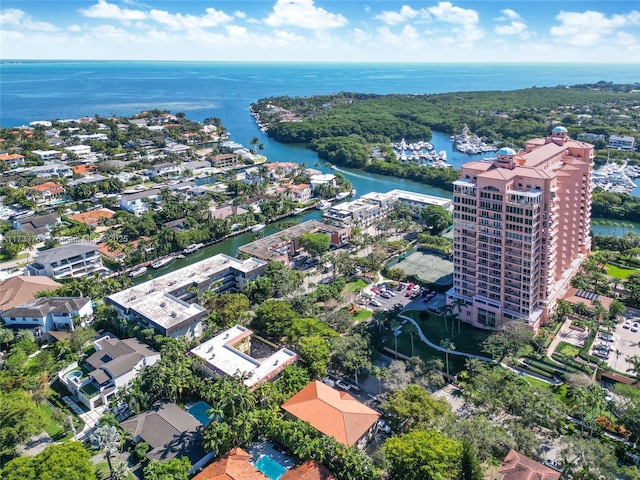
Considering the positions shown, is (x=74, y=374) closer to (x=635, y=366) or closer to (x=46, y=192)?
(x=635, y=366)

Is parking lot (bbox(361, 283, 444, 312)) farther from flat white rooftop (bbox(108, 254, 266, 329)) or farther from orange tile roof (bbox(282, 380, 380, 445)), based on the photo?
orange tile roof (bbox(282, 380, 380, 445))

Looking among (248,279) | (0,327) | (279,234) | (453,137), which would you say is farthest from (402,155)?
(0,327)

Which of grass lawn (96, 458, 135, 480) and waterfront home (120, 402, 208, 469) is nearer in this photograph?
grass lawn (96, 458, 135, 480)

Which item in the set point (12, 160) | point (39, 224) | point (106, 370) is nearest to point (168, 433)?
point (106, 370)

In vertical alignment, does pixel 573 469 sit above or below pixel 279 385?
below

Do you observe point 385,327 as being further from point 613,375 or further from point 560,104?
point 560,104

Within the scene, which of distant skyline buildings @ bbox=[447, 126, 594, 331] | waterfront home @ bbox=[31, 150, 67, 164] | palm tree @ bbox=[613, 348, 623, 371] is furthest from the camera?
waterfront home @ bbox=[31, 150, 67, 164]

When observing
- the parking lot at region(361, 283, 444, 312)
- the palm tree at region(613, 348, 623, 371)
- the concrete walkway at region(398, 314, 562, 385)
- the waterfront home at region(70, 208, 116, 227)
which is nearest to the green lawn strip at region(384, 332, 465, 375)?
the concrete walkway at region(398, 314, 562, 385)
